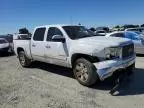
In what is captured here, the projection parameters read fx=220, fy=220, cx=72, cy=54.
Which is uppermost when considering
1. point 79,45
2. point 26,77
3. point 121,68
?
point 79,45

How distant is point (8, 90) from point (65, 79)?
2.03 metres

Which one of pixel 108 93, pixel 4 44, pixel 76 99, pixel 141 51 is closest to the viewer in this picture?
pixel 76 99

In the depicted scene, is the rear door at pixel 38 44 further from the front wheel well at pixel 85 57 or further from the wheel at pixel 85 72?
the wheel at pixel 85 72

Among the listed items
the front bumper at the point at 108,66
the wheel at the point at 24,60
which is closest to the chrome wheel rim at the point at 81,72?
the front bumper at the point at 108,66

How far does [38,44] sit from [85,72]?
294 centimetres

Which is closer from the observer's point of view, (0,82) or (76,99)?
(76,99)

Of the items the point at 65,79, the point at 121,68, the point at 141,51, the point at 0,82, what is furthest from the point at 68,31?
the point at 141,51

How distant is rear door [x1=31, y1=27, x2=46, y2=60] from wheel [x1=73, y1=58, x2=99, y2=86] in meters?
2.10

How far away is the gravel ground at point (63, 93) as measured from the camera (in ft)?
17.7

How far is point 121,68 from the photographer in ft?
20.8

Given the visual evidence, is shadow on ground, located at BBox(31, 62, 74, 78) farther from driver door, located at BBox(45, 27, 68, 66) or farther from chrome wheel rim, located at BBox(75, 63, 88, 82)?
chrome wheel rim, located at BBox(75, 63, 88, 82)

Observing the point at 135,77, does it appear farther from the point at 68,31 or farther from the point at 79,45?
the point at 68,31

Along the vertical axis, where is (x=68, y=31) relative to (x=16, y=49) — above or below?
above

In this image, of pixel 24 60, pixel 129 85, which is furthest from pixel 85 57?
pixel 24 60
